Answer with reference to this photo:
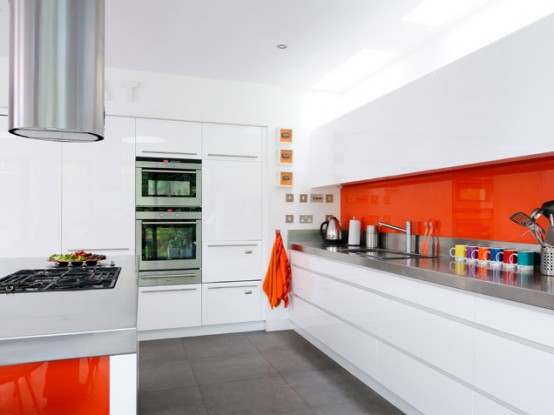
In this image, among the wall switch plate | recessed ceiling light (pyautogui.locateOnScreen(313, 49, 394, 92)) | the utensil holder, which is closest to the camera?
the utensil holder

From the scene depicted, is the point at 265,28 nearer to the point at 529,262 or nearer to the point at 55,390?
the point at 529,262

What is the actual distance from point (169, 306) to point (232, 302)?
1.98 ft

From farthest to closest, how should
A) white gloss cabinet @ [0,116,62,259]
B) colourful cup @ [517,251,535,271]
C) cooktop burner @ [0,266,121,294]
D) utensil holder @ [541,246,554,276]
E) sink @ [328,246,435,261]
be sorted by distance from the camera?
white gloss cabinet @ [0,116,62,259] < sink @ [328,246,435,261] < colourful cup @ [517,251,535,271] < utensil holder @ [541,246,554,276] < cooktop burner @ [0,266,121,294]

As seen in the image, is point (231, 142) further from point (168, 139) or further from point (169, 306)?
point (169, 306)

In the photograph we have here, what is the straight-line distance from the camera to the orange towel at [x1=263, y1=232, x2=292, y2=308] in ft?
13.5

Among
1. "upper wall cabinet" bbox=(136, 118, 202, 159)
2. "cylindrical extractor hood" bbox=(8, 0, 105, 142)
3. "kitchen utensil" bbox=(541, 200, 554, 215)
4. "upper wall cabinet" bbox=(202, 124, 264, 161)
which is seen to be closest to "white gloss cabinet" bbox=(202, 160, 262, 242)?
"upper wall cabinet" bbox=(202, 124, 264, 161)

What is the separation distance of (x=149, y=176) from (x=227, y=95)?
1.10 m

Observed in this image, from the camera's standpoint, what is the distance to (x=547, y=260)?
2.01 meters

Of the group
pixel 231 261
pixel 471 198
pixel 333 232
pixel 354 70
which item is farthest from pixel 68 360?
pixel 354 70

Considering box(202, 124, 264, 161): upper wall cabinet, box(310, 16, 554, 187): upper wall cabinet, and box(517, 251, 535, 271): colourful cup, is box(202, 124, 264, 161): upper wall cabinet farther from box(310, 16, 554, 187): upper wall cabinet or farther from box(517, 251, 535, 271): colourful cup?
box(517, 251, 535, 271): colourful cup

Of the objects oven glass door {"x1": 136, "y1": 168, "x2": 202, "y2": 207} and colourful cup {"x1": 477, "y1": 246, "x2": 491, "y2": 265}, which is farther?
oven glass door {"x1": 136, "y1": 168, "x2": 202, "y2": 207}

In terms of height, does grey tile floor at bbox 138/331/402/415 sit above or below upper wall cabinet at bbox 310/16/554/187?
below

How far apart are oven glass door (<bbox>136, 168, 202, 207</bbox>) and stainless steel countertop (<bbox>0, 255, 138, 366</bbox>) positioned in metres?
2.55

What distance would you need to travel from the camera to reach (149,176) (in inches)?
155
